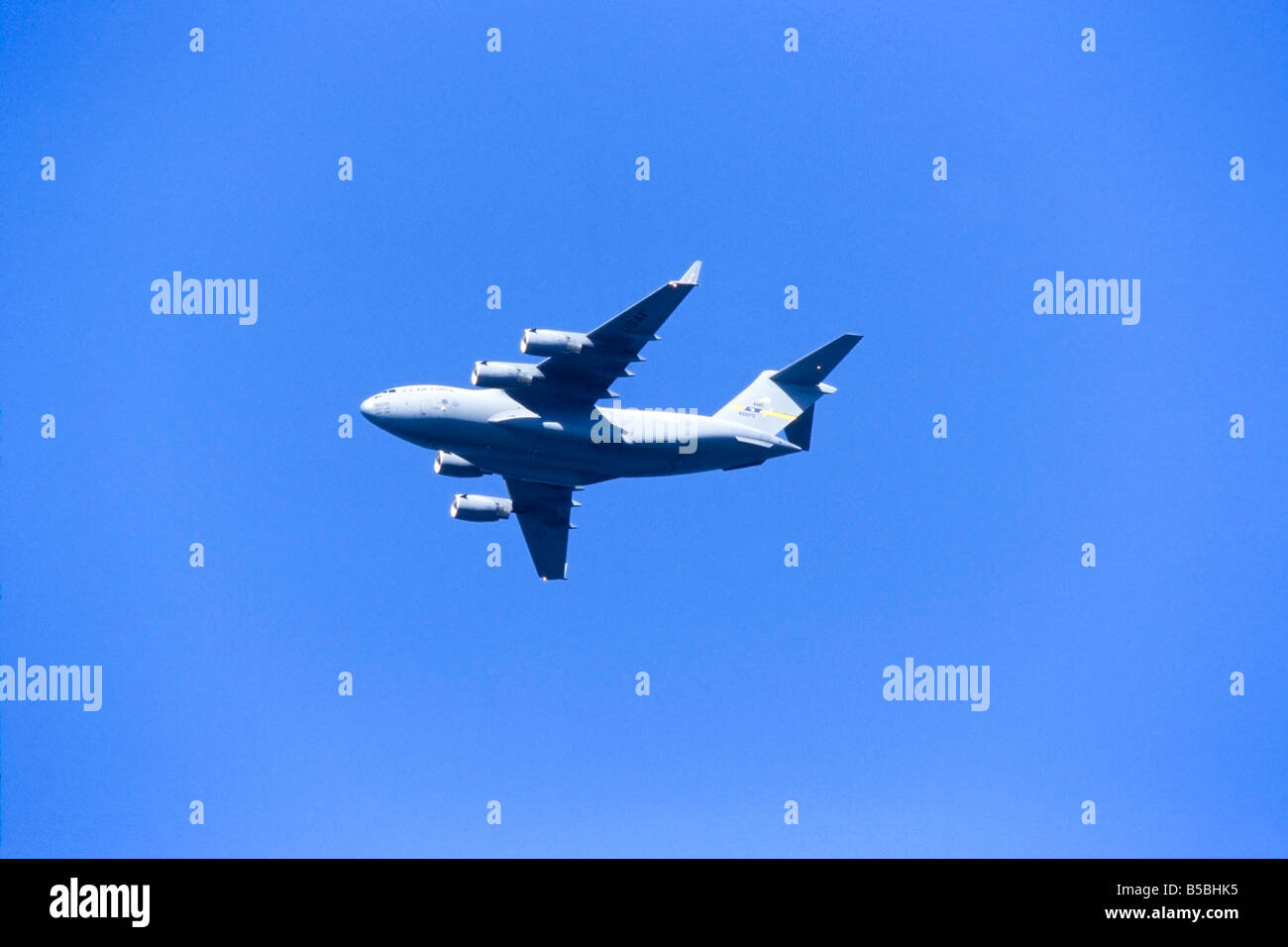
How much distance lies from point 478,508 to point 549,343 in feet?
23.5

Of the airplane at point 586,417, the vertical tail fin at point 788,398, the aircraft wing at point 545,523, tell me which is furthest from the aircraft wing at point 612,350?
the aircraft wing at point 545,523

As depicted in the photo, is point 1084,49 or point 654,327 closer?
point 654,327

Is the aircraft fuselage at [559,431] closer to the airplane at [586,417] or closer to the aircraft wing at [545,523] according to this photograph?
the airplane at [586,417]

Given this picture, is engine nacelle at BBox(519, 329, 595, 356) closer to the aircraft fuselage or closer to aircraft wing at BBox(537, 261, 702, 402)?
aircraft wing at BBox(537, 261, 702, 402)

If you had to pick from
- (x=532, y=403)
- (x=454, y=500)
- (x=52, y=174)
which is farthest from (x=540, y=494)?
(x=52, y=174)

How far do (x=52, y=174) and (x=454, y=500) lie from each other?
1480cm

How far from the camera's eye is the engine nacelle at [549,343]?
110ft

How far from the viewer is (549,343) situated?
110ft

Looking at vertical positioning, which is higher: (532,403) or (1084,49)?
(1084,49)

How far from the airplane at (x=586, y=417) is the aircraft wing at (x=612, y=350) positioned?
25mm

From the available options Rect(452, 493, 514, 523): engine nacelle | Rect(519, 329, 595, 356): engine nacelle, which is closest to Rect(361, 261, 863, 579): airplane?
Rect(519, 329, 595, 356): engine nacelle

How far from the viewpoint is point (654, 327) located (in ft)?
111
